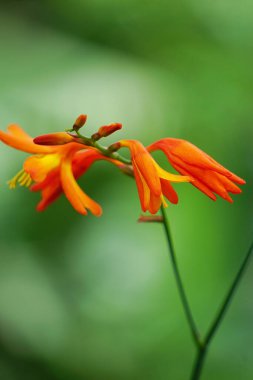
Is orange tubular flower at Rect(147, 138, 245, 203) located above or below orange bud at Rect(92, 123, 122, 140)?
below

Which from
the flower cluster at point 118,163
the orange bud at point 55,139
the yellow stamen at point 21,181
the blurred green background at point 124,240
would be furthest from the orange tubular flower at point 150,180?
the blurred green background at point 124,240

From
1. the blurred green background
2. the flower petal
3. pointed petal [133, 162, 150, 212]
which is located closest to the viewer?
pointed petal [133, 162, 150, 212]

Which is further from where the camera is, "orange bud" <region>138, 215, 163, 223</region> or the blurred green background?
the blurred green background

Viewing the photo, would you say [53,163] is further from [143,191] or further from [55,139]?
[143,191]

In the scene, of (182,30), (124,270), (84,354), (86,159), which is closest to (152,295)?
(124,270)

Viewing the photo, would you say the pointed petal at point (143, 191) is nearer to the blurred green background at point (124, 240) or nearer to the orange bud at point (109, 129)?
the orange bud at point (109, 129)

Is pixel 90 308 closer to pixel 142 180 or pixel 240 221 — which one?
pixel 240 221

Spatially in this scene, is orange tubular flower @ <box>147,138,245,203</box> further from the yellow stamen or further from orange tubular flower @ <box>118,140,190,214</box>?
the yellow stamen

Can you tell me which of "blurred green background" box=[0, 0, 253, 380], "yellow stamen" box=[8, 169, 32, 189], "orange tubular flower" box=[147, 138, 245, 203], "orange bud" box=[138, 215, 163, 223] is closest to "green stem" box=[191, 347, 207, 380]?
"orange bud" box=[138, 215, 163, 223]
